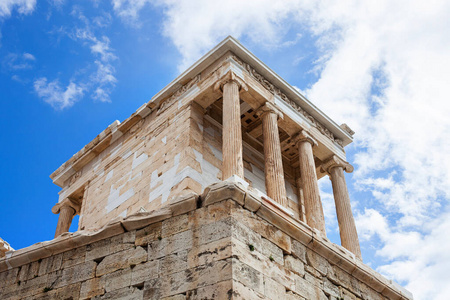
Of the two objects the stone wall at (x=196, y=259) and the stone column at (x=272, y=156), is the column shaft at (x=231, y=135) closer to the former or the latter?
the stone column at (x=272, y=156)

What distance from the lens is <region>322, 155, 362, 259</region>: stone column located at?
631 inches

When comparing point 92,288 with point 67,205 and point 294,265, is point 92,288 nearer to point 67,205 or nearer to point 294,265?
point 294,265

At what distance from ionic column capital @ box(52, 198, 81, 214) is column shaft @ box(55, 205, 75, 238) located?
7 cm

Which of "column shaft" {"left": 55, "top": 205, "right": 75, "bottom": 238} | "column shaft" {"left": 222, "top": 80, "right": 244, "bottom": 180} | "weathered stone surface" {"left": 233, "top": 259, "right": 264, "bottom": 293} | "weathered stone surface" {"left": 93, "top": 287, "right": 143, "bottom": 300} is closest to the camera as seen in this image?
"weathered stone surface" {"left": 233, "top": 259, "right": 264, "bottom": 293}

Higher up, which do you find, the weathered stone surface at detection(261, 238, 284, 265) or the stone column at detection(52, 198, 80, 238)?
the stone column at detection(52, 198, 80, 238)

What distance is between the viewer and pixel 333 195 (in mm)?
17578

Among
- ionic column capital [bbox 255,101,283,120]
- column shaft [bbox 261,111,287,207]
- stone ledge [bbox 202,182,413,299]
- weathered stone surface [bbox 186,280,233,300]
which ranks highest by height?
ionic column capital [bbox 255,101,283,120]

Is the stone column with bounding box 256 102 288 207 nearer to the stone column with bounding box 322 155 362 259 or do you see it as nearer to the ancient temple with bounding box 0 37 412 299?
the ancient temple with bounding box 0 37 412 299

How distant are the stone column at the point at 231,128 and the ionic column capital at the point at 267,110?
35.7 inches

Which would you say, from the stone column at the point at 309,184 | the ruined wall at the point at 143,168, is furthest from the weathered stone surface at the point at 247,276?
the stone column at the point at 309,184

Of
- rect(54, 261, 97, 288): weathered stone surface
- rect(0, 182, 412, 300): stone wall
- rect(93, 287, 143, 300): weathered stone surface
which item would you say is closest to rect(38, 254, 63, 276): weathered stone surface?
rect(0, 182, 412, 300): stone wall

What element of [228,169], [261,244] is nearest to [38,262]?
[261,244]

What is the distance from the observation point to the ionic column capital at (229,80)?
1526cm

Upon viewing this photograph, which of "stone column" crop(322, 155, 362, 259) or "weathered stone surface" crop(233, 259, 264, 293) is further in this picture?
"stone column" crop(322, 155, 362, 259)
